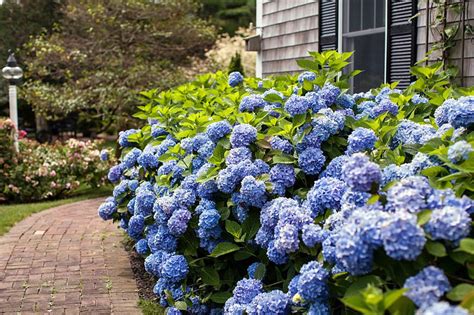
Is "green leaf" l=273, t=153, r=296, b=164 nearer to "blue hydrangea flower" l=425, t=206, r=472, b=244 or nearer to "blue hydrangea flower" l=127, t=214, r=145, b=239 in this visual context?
"blue hydrangea flower" l=425, t=206, r=472, b=244

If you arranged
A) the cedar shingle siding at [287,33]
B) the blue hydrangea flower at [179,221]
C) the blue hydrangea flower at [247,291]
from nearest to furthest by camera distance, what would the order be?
the blue hydrangea flower at [247,291] → the blue hydrangea flower at [179,221] → the cedar shingle siding at [287,33]

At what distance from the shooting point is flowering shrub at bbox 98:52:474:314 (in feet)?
6.44

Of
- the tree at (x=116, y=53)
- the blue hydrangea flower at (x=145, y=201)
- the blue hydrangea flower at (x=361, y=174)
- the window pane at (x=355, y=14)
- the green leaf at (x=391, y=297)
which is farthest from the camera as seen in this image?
the tree at (x=116, y=53)

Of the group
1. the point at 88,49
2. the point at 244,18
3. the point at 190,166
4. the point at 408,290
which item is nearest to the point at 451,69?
the point at 190,166

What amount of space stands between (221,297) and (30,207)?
644 cm

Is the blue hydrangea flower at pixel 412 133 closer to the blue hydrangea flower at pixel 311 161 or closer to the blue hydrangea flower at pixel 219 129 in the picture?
the blue hydrangea flower at pixel 311 161

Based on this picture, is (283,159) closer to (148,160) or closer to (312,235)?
(312,235)

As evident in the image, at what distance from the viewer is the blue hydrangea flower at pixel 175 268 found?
3766mm

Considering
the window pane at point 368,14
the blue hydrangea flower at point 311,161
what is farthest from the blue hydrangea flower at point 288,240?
the window pane at point 368,14

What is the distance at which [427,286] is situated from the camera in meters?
1.86

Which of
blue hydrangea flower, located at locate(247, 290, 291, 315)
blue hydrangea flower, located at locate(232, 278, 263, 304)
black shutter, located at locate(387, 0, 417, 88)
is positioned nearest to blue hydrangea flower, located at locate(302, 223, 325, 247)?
blue hydrangea flower, located at locate(247, 290, 291, 315)

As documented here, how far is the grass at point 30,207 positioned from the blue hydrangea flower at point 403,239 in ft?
20.2

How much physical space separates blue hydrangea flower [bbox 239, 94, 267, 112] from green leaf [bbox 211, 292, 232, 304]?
3.69 feet

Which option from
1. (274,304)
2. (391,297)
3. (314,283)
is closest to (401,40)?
(274,304)
